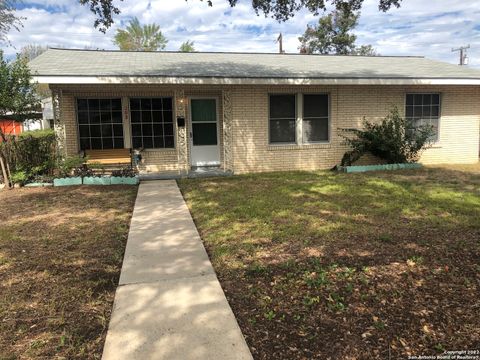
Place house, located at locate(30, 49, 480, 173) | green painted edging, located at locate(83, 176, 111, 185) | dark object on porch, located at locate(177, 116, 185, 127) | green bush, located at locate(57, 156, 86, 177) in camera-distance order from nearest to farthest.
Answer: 1. green bush, located at locate(57, 156, 86, 177)
2. green painted edging, located at locate(83, 176, 111, 185)
3. house, located at locate(30, 49, 480, 173)
4. dark object on porch, located at locate(177, 116, 185, 127)

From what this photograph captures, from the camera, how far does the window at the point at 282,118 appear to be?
12172 mm

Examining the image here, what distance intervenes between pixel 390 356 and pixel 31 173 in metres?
9.79

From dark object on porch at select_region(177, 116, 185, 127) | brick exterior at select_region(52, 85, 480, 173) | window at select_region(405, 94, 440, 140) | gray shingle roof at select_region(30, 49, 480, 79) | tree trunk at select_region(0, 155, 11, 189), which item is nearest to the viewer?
tree trunk at select_region(0, 155, 11, 189)

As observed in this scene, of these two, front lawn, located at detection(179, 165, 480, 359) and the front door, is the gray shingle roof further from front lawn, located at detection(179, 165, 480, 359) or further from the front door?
front lawn, located at detection(179, 165, 480, 359)

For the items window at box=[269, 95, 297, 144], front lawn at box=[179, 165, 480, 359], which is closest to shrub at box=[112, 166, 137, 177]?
front lawn at box=[179, 165, 480, 359]

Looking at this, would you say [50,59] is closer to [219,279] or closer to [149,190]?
[149,190]

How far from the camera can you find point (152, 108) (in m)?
11.9

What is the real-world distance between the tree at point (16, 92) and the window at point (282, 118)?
20.6 ft

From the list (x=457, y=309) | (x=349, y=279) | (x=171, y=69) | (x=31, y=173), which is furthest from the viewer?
(x=171, y=69)

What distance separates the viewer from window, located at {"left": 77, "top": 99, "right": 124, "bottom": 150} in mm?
11523

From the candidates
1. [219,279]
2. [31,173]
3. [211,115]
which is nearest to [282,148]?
[211,115]

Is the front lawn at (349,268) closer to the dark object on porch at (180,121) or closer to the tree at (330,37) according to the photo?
the dark object on porch at (180,121)

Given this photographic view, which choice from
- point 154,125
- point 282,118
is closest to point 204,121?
point 154,125

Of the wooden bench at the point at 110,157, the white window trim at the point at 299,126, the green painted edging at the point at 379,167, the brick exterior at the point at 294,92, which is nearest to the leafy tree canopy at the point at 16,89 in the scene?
the brick exterior at the point at 294,92
